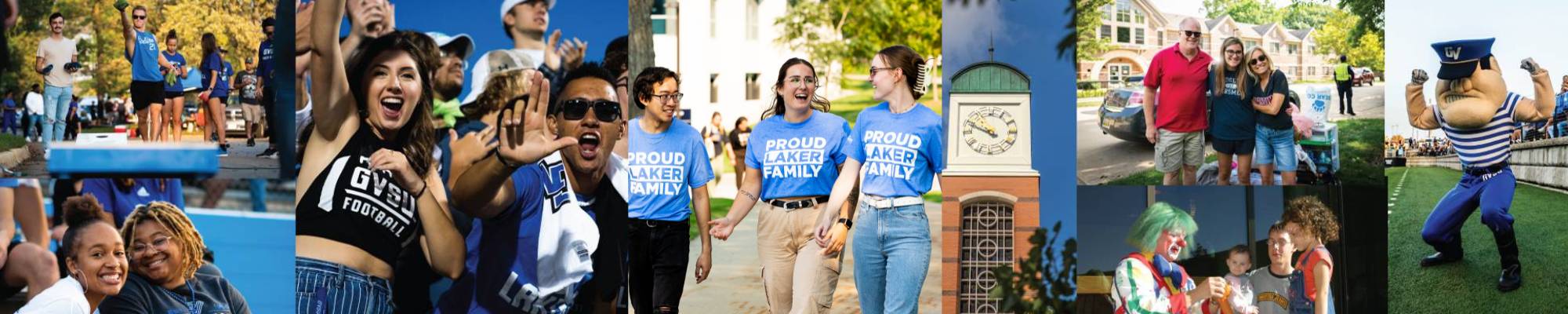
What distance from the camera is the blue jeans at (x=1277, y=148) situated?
19.9 ft

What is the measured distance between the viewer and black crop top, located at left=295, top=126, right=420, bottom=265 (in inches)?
230

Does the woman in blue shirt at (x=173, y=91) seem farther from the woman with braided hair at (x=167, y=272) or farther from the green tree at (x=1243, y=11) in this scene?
the green tree at (x=1243, y=11)

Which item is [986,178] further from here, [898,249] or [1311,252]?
[1311,252]

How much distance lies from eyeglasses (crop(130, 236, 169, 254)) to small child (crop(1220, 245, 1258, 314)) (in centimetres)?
451

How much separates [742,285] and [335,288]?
5.58 ft

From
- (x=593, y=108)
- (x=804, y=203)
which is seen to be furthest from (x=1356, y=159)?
(x=593, y=108)

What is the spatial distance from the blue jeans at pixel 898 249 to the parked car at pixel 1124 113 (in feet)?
3.22

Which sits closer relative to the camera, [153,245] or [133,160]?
[153,245]

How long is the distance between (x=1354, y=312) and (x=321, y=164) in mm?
4415

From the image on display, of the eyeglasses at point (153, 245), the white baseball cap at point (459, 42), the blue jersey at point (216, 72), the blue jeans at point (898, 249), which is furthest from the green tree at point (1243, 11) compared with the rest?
the eyeglasses at point (153, 245)

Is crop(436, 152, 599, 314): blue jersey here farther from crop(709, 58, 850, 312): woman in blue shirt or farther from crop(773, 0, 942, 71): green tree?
crop(773, 0, 942, 71): green tree

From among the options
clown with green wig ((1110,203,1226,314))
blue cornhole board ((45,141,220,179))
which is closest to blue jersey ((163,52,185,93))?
blue cornhole board ((45,141,220,179))

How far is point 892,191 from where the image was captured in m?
5.72

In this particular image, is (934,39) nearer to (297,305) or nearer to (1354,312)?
(1354,312)
